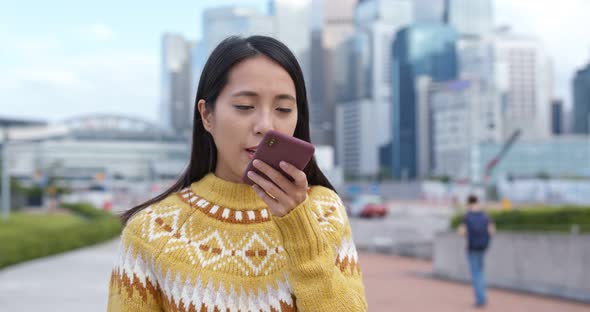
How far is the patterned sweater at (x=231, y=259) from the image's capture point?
1.83 metres

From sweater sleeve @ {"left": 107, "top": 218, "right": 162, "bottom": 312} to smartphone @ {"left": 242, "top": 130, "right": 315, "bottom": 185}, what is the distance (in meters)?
0.52

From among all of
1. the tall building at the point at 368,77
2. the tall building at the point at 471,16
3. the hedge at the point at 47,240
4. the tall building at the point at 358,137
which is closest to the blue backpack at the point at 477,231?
the hedge at the point at 47,240

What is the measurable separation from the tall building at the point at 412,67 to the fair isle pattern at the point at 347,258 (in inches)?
5748

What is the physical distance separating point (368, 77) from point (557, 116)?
50729 mm

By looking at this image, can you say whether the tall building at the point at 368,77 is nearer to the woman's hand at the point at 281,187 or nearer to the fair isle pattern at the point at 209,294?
the fair isle pattern at the point at 209,294

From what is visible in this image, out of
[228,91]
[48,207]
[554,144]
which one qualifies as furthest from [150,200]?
[554,144]

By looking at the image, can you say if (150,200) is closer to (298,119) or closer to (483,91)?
(298,119)

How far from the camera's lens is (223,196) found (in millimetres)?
2086

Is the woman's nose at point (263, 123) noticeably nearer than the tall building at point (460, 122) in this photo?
Yes

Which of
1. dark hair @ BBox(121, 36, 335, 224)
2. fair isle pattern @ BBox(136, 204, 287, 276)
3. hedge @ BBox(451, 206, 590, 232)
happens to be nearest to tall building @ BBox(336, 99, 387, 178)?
hedge @ BBox(451, 206, 590, 232)

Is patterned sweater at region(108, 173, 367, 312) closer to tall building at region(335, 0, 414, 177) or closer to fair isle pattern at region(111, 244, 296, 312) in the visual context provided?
fair isle pattern at region(111, 244, 296, 312)

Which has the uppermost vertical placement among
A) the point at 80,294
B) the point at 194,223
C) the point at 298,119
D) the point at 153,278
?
the point at 298,119

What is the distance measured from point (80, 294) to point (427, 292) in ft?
19.9

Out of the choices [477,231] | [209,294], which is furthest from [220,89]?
[477,231]
